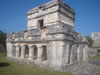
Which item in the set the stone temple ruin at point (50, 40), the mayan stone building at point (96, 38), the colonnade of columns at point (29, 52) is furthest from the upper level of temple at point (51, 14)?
the mayan stone building at point (96, 38)

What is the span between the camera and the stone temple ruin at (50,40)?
641 centimetres

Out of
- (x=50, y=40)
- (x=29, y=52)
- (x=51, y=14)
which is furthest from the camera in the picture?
(x=51, y=14)

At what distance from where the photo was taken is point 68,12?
1141 cm

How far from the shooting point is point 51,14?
10.3m

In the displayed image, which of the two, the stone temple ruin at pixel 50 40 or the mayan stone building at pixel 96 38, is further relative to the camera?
the mayan stone building at pixel 96 38

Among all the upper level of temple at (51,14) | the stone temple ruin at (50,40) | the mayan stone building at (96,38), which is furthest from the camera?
the mayan stone building at (96,38)

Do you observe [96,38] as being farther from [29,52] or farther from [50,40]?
[50,40]

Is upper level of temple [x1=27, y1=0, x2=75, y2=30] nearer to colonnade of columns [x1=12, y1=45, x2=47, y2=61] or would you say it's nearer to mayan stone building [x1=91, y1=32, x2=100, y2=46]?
colonnade of columns [x1=12, y1=45, x2=47, y2=61]

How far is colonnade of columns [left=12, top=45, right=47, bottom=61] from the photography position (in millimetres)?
7969

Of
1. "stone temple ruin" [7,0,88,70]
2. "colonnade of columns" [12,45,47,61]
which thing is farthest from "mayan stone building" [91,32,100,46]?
"colonnade of columns" [12,45,47,61]

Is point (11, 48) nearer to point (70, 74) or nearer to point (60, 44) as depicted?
point (60, 44)

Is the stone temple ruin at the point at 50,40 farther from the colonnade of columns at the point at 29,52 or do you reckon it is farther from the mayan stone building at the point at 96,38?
the mayan stone building at the point at 96,38

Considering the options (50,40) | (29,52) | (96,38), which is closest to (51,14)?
(50,40)

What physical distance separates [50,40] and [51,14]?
4674mm
